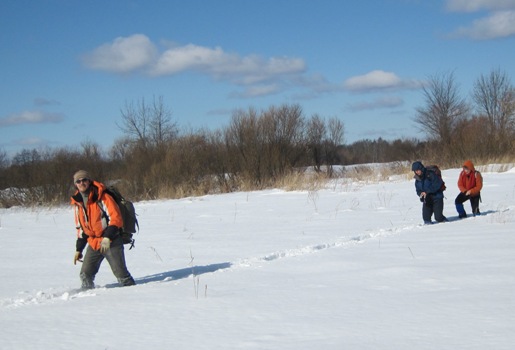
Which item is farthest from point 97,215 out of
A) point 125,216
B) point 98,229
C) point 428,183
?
point 428,183

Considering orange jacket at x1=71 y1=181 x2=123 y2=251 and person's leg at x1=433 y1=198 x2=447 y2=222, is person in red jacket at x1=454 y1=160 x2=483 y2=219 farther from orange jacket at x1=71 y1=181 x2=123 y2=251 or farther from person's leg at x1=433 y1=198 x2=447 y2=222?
orange jacket at x1=71 y1=181 x2=123 y2=251

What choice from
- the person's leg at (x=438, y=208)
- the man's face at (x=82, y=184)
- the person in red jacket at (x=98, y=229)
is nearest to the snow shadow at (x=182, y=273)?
the person in red jacket at (x=98, y=229)

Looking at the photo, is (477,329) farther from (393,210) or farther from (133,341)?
(393,210)

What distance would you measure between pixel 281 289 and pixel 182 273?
1.88 metres

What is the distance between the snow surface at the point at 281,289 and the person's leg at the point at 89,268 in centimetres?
16

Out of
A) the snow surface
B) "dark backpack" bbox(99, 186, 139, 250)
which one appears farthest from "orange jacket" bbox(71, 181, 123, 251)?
the snow surface

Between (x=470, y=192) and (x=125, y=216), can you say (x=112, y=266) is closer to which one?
(x=125, y=216)

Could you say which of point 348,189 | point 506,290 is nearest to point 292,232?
point 506,290

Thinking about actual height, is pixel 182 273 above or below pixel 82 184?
below

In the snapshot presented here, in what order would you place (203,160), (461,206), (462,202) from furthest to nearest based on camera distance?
(203,160) → (462,202) → (461,206)

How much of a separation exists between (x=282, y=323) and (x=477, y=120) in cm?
2835

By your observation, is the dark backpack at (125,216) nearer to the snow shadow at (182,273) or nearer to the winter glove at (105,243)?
the winter glove at (105,243)

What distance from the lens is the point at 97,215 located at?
244 inches

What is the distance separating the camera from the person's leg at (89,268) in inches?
242
